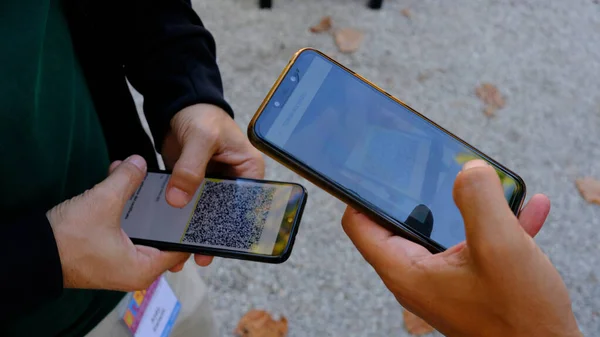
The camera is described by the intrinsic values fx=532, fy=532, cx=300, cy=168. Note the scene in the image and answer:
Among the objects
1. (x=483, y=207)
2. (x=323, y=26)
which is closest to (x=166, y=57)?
(x=483, y=207)

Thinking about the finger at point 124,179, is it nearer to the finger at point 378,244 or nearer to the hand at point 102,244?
the hand at point 102,244

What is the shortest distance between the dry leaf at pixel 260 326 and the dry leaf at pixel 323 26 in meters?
1.18

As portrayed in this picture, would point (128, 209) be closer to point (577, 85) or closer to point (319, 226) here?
point (319, 226)

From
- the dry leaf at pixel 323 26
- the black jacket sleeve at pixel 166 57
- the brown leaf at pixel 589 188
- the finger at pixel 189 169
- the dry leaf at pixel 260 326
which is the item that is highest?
the black jacket sleeve at pixel 166 57

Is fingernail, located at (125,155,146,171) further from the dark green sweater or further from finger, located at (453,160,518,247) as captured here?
finger, located at (453,160,518,247)

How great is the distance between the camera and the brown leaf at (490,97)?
6.26 ft

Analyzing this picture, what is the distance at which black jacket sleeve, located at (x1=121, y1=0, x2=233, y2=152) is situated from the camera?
2.71 ft

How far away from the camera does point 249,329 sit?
1.43 metres

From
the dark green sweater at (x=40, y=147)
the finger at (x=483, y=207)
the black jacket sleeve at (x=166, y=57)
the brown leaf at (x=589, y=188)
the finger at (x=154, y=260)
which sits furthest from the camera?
the brown leaf at (x=589, y=188)

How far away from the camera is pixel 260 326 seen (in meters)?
1.43

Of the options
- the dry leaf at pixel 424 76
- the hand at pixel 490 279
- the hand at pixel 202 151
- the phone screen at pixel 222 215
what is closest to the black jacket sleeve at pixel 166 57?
the hand at pixel 202 151

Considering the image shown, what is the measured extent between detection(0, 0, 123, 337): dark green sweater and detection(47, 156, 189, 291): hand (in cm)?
3

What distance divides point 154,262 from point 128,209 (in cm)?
14

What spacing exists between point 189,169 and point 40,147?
20cm
